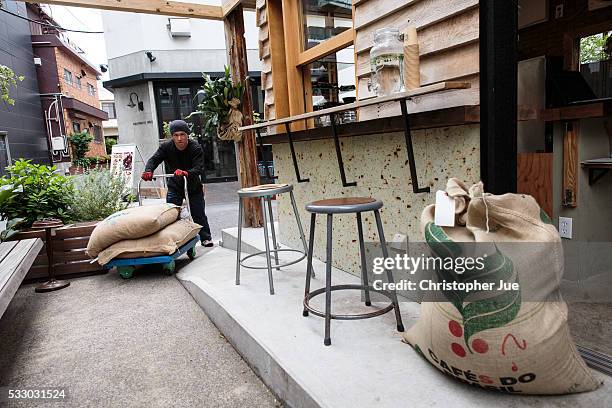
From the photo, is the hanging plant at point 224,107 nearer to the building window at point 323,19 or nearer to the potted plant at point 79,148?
the building window at point 323,19

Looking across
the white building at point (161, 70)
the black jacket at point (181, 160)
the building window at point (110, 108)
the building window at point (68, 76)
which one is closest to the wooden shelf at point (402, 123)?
the black jacket at point (181, 160)

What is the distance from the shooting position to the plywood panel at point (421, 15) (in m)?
Answer: 1.93

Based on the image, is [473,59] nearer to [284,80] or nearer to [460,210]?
[460,210]

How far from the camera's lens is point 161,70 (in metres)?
12.2

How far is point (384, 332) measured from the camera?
2000mm

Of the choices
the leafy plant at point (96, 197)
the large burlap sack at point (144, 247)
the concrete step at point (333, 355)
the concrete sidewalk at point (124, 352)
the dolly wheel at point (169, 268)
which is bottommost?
the concrete sidewalk at point (124, 352)

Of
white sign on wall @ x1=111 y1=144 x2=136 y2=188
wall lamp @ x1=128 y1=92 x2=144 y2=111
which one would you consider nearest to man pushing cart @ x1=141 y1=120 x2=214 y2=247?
white sign on wall @ x1=111 y1=144 x2=136 y2=188

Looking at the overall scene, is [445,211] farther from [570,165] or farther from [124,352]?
[124,352]

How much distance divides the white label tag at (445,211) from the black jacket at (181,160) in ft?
12.3

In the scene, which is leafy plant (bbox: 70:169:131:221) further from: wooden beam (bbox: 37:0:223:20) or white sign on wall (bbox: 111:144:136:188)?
white sign on wall (bbox: 111:144:136:188)

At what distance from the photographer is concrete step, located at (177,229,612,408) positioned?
143 centimetres

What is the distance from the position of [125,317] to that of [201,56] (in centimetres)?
1121

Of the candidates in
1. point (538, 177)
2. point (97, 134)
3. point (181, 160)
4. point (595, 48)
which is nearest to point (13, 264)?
point (181, 160)

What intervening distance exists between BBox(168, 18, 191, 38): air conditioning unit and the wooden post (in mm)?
8272
